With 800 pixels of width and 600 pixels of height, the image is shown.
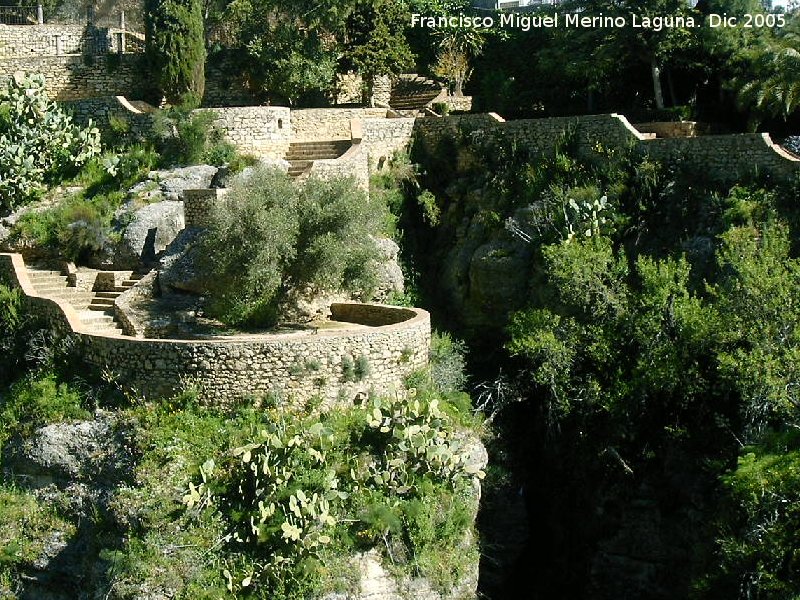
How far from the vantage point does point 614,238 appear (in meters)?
24.6

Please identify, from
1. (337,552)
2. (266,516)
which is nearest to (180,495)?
(266,516)

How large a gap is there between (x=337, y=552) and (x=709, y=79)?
680 inches

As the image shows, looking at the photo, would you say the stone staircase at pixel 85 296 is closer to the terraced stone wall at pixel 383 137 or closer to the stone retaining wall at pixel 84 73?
the terraced stone wall at pixel 383 137

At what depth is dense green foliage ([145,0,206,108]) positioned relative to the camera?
29438 mm

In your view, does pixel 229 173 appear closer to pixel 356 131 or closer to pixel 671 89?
pixel 356 131

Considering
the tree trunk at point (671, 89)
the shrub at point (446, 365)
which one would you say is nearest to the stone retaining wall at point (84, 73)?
the shrub at point (446, 365)

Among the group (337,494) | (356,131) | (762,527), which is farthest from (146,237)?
(762,527)

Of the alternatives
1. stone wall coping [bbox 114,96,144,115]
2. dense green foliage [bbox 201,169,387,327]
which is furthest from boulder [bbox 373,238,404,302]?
stone wall coping [bbox 114,96,144,115]

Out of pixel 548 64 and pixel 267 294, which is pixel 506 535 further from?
pixel 548 64

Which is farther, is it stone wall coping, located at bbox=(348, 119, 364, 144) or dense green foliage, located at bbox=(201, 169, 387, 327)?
stone wall coping, located at bbox=(348, 119, 364, 144)

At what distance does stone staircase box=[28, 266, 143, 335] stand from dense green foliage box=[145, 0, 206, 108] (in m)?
6.69

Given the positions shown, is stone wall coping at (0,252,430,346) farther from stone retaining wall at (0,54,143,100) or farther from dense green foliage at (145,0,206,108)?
stone retaining wall at (0,54,143,100)

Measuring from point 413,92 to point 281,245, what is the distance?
1494 cm

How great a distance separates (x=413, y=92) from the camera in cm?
3469
